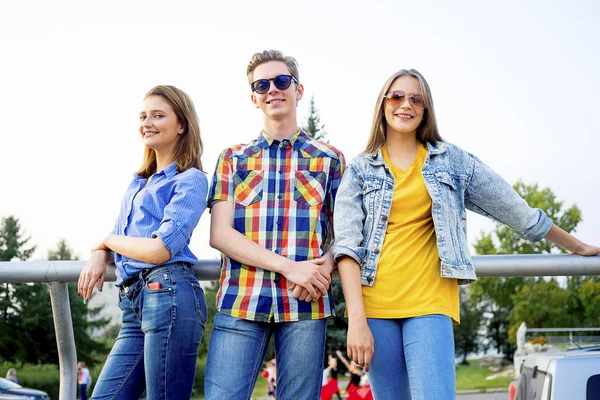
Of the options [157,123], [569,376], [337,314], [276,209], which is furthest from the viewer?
[337,314]

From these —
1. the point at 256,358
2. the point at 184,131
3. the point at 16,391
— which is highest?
the point at 184,131

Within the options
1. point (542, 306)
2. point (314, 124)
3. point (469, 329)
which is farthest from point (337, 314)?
point (469, 329)

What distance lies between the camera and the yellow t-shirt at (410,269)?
242 centimetres

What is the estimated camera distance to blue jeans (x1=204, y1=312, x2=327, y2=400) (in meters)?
2.40

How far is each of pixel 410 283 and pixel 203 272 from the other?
768 mm

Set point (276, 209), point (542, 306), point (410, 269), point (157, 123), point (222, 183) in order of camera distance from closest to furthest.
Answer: point (410, 269)
point (276, 209)
point (222, 183)
point (157, 123)
point (542, 306)

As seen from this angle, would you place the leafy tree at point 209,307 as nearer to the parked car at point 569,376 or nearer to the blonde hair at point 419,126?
the blonde hair at point 419,126

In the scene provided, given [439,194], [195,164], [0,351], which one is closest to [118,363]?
[0,351]

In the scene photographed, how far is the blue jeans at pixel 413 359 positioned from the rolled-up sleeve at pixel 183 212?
74 cm

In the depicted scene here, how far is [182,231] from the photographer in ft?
8.14

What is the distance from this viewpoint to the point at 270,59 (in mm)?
2809

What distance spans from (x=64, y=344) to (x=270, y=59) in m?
1.35

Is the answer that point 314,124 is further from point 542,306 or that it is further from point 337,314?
point 542,306

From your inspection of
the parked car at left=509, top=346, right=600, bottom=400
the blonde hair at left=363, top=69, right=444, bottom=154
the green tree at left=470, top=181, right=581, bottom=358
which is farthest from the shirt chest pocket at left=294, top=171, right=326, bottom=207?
the green tree at left=470, top=181, right=581, bottom=358
